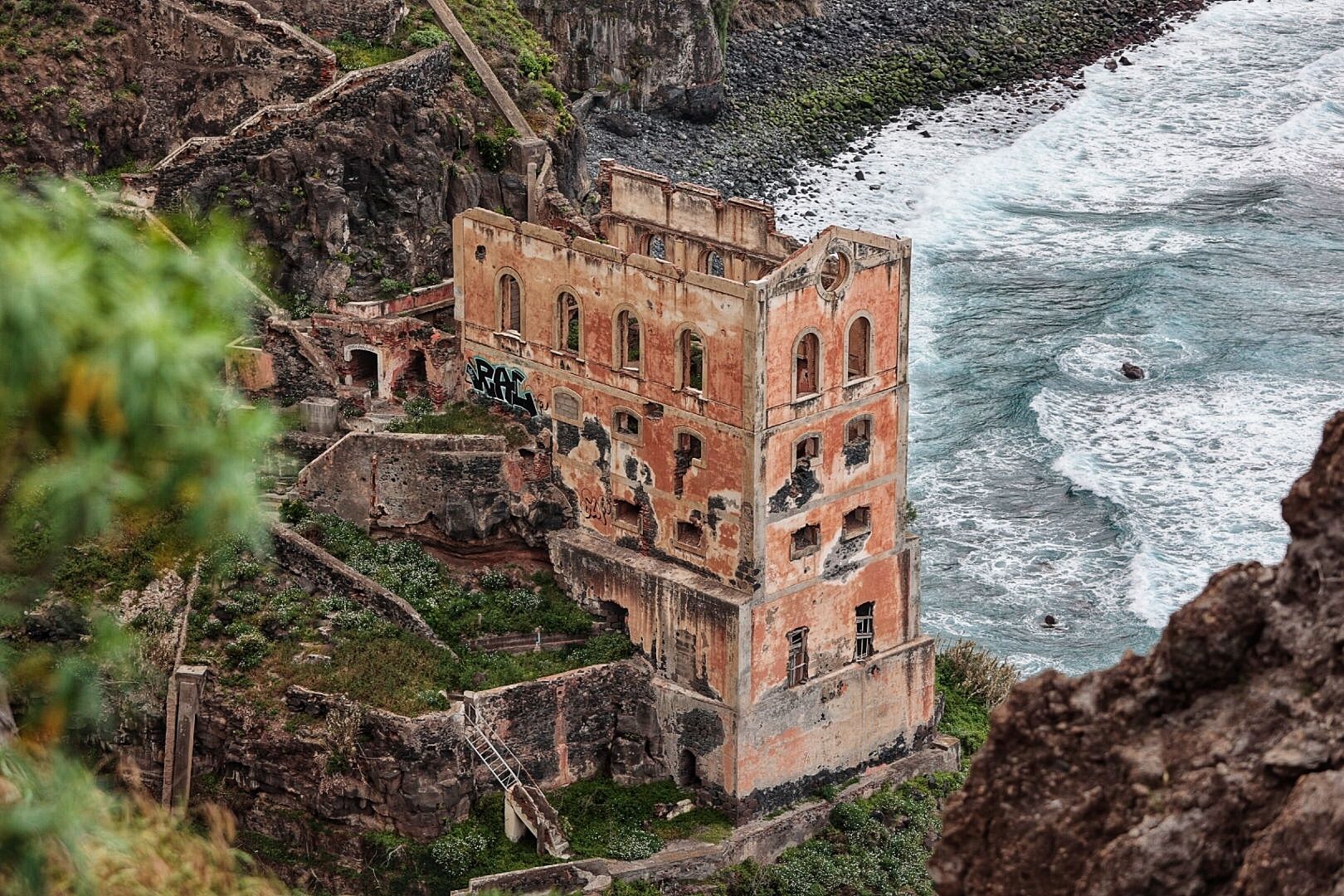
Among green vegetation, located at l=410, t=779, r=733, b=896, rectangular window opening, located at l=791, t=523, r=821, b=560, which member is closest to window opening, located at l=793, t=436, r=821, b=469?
rectangular window opening, located at l=791, t=523, r=821, b=560

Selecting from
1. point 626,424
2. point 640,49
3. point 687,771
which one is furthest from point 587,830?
point 640,49

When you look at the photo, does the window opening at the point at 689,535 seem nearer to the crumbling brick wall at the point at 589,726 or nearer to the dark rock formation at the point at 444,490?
the crumbling brick wall at the point at 589,726

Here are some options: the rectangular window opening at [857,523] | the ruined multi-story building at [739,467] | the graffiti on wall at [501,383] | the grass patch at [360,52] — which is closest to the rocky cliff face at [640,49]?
the grass patch at [360,52]

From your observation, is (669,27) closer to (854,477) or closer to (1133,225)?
(1133,225)

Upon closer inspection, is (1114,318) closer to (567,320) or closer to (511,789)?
(567,320)

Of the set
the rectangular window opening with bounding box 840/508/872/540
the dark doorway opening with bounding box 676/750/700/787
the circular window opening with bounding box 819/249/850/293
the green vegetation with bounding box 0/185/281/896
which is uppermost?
the green vegetation with bounding box 0/185/281/896

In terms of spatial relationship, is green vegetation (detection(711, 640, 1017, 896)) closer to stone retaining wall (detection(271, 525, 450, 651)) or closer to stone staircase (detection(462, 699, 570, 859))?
stone staircase (detection(462, 699, 570, 859))
